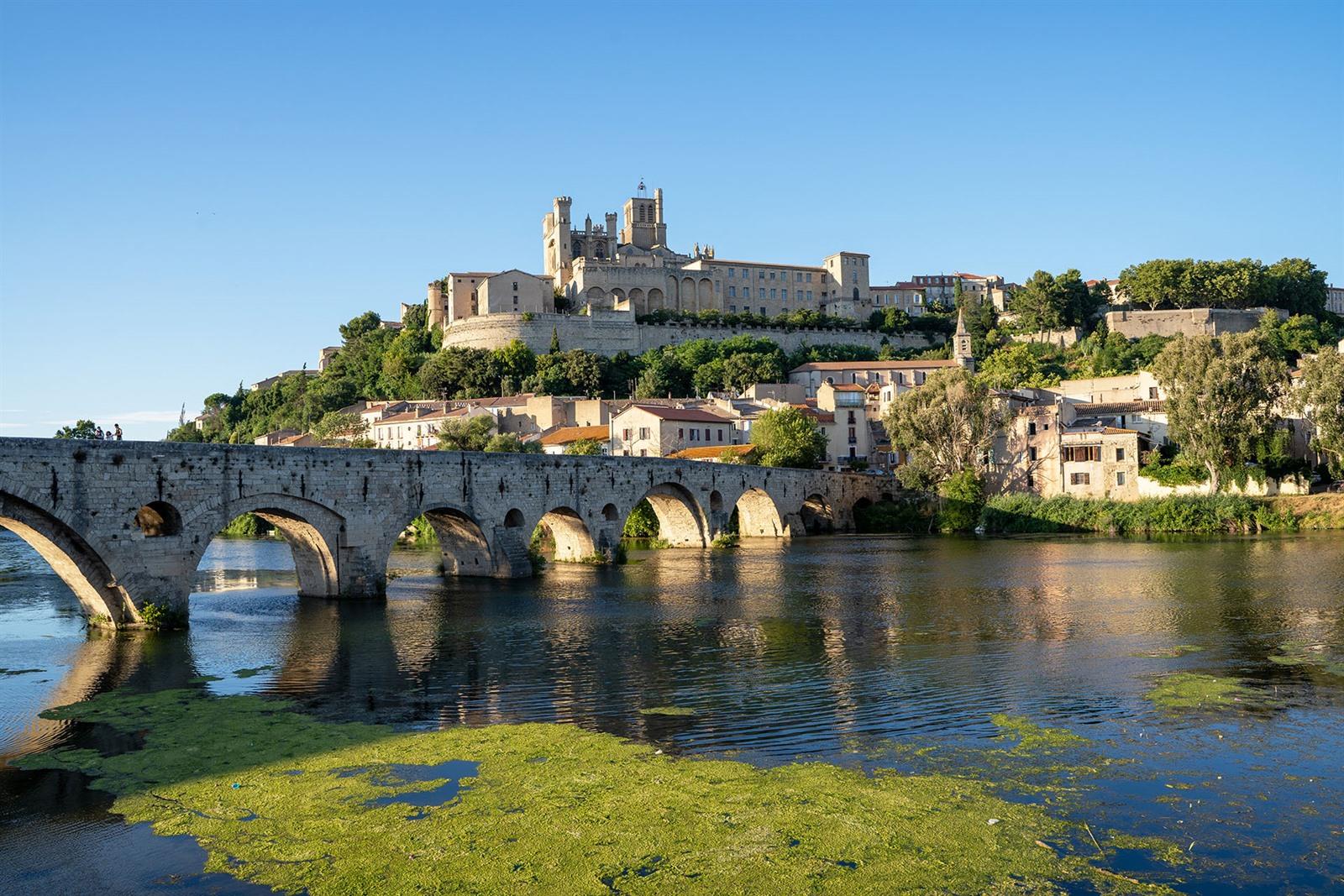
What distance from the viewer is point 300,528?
110 feet

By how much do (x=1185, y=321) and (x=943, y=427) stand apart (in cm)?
6523

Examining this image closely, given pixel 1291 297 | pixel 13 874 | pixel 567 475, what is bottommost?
pixel 13 874

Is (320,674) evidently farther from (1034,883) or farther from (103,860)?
(1034,883)

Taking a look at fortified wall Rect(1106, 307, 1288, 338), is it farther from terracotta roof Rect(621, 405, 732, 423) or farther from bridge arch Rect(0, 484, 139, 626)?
bridge arch Rect(0, 484, 139, 626)

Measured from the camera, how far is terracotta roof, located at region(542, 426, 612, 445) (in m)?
83.0

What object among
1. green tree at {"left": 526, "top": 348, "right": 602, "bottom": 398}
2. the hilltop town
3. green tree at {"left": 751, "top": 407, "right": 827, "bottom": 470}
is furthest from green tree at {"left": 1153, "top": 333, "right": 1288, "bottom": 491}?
green tree at {"left": 526, "top": 348, "right": 602, "bottom": 398}

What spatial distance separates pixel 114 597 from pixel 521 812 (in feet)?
59.8

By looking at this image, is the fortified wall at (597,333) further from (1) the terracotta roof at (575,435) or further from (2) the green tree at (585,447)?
(2) the green tree at (585,447)

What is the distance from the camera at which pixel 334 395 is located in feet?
374

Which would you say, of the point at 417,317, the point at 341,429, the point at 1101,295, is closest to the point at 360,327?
the point at 417,317

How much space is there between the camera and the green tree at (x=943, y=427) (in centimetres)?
6856

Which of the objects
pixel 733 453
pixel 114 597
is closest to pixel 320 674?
pixel 114 597

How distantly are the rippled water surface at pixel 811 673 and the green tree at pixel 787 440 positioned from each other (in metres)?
30.7

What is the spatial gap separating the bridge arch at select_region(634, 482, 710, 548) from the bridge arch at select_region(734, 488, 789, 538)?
663 cm
